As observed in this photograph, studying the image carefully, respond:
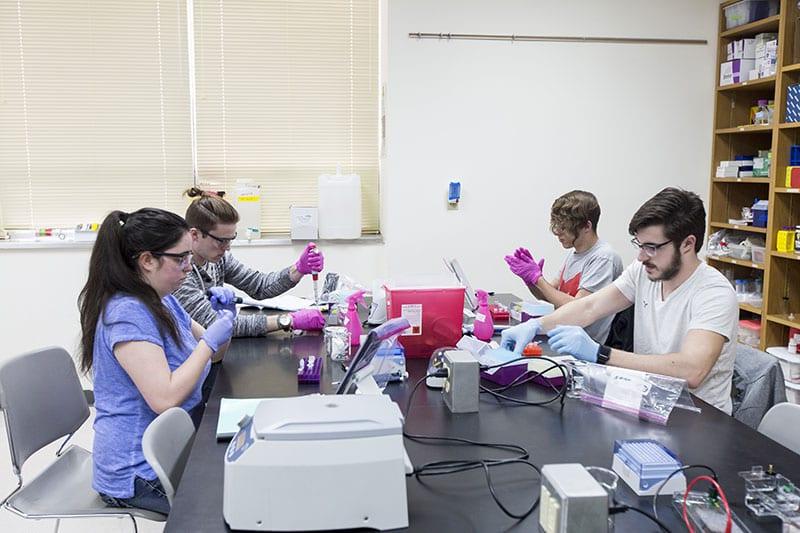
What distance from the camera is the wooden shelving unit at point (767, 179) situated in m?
3.65

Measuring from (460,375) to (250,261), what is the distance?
2510 millimetres

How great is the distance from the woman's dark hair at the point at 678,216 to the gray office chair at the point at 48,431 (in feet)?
5.40

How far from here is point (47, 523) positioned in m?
2.57

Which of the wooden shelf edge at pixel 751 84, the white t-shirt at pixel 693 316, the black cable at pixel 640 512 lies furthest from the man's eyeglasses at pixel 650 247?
the wooden shelf edge at pixel 751 84

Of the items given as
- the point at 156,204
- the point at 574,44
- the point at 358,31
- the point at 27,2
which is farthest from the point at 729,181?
the point at 27,2

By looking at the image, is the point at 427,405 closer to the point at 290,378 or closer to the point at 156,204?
the point at 290,378

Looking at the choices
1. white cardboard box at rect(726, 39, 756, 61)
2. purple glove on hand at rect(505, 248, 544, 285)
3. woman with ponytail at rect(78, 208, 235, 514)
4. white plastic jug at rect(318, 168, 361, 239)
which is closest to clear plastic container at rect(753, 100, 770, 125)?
white cardboard box at rect(726, 39, 756, 61)

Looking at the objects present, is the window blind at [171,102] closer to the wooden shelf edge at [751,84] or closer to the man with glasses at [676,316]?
the wooden shelf edge at [751,84]

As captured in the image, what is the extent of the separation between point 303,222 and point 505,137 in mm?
1281

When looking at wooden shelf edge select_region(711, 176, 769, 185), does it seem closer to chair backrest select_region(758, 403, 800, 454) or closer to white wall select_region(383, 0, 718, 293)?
white wall select_region(383, 0, 718, 293)

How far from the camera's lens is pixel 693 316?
2.05 meters

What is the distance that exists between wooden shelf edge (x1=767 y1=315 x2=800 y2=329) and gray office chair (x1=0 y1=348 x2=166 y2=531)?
3305 mm

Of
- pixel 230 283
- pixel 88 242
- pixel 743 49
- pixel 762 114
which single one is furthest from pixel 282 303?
pixel 743 49

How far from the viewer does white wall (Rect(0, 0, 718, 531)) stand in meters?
3.84
